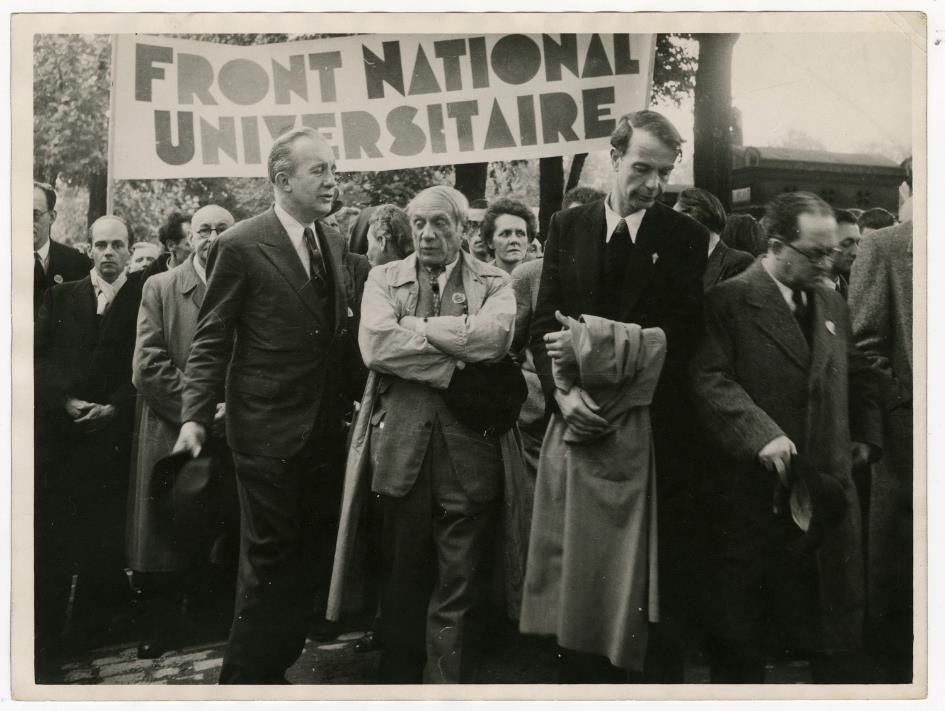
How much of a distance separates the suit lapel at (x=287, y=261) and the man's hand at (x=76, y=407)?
3.95 ft

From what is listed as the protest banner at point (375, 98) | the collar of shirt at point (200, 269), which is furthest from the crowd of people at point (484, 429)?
the protest banner at point (375, 98)

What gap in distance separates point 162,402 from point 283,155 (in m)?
1.35

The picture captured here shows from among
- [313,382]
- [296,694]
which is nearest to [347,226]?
[313,382]

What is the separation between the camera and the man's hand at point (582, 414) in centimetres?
389

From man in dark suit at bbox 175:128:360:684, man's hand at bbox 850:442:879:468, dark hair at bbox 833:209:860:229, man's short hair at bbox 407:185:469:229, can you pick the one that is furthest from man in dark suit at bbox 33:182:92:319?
man's hand at bbox 850:442:879:468

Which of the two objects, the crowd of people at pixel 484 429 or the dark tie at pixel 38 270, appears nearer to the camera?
the crowd of people at pixel 484 429

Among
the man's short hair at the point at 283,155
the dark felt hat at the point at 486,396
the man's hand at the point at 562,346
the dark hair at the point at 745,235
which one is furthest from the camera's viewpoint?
the man's short hair at the point at 283,155

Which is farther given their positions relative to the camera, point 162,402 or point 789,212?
point 162,402

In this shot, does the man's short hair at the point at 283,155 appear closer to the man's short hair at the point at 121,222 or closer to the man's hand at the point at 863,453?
the man's short hair at the point at 121,222

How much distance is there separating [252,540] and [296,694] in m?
0.78

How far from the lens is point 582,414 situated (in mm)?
3898

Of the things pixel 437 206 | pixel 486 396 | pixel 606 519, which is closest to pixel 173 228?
pixel 437 206

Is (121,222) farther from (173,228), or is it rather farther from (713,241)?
(713,241)

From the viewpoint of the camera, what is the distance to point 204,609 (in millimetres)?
4180
